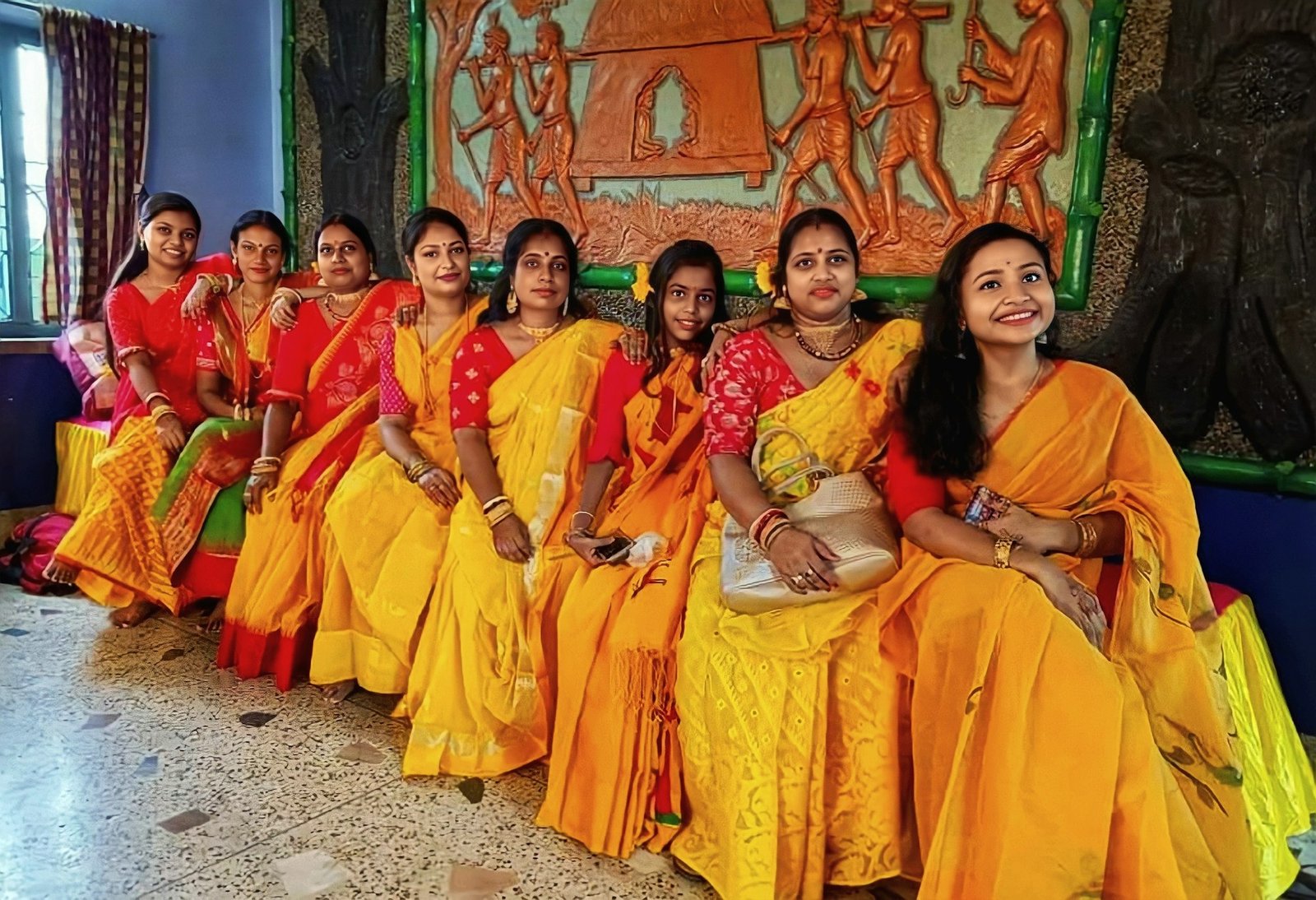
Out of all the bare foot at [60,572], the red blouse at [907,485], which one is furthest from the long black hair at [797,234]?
the bare foot at [60,572]

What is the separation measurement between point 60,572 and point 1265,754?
3.61 metres

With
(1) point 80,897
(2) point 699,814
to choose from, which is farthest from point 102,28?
(2) point 699,814

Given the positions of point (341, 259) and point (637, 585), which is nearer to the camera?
point (637, 585)

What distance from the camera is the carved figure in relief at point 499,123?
3742mm

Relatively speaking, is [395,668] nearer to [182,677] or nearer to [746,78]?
[182,677]

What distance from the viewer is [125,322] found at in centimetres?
346

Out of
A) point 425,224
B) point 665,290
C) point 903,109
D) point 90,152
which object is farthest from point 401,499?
point 90,152

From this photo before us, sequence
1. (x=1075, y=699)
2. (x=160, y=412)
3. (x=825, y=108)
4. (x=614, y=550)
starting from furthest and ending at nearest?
(x=160, y=412), (x=825, y=108), (x=614, y=550), (x=1075, y=699)

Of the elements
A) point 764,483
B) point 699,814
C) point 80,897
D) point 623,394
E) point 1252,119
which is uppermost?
point 1252,119

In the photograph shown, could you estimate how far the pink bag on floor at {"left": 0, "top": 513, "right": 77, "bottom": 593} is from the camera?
3574 mm

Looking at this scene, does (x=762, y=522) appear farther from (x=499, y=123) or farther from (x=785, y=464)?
(x=499, y=123)

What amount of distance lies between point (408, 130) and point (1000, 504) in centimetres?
319

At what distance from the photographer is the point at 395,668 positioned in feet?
8.33

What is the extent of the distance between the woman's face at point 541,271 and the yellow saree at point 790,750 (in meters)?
1.09
